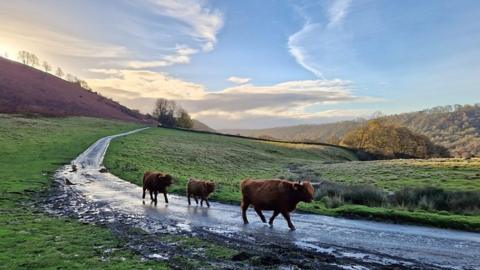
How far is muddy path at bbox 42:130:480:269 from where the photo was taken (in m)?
11.2

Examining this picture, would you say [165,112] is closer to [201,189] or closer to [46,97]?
[46,97]

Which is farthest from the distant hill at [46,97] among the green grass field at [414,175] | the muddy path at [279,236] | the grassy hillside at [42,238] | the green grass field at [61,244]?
the muddy path at [279,236]

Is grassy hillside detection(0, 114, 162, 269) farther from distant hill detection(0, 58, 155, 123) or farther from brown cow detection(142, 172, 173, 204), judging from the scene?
distant hill detection(0, 58, 155, 123)

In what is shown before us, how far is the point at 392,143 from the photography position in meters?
121

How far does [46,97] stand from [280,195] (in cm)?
11779

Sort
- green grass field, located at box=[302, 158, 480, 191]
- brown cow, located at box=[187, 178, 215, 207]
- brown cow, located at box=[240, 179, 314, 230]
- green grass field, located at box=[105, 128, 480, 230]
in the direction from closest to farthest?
Result: brown cow, located at box=[240, 179, 314, 230] < green grass field, located at box=[105, 128, 480, 230] < brown cow, located at box=[187, 178, 215, 207] < green grass field, located at box=[302, 158, 480, 191]

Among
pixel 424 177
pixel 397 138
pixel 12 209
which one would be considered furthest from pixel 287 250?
pixel 397 138

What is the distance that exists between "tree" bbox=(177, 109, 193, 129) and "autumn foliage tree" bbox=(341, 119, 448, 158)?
57815mm

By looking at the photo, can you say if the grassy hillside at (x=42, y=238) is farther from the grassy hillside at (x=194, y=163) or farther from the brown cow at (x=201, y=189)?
the grassy hillside at (x=194, y=163)

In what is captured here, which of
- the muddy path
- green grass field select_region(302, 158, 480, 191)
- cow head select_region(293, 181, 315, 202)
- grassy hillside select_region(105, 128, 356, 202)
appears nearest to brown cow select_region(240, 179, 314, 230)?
cow head select_region(293, 181, 315, 202)

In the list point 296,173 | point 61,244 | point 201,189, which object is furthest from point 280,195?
point 296,173

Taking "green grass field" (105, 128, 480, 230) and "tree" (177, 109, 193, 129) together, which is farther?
"tree" (177, 109, 193, 129)

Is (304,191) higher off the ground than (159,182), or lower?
higher

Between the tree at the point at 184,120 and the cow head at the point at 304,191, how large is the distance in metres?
133
